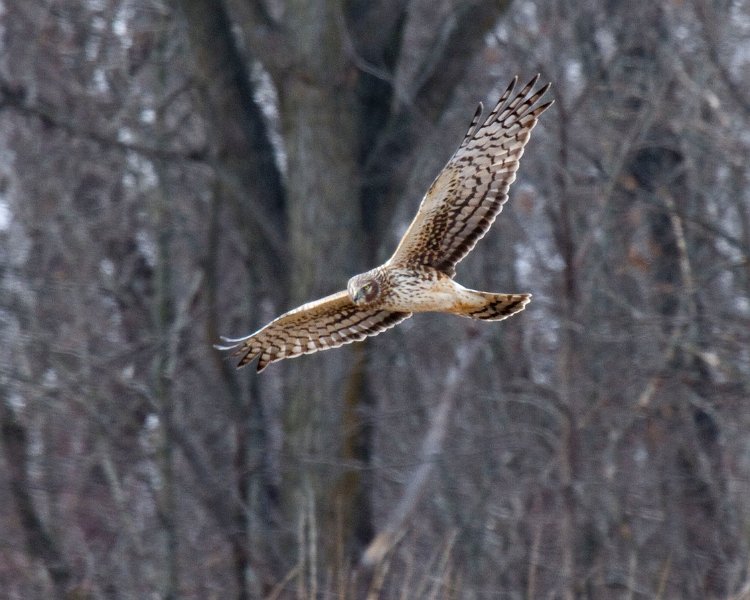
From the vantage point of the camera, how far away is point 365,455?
1038cm

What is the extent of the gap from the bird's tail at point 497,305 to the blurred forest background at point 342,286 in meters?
2.24

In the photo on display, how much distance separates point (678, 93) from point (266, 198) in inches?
131

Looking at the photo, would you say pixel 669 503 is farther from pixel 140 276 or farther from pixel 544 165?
pixel 140 276

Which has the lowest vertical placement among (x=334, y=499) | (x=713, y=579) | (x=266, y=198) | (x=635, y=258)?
(x=713, y=579)

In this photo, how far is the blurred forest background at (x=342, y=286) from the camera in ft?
31.4

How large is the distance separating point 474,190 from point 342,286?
3547mm

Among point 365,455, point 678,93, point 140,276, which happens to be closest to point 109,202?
point 140,276

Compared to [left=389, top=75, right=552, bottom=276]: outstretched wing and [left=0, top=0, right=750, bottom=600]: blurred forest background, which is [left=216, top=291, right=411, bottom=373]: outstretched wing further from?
[left=0, top=0, right=750, bottom=600]: blurred forest background

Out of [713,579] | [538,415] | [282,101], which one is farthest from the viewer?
[538,415]

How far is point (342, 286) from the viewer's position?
945 cm

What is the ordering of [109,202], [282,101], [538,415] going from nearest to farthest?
[282,101] < [538,415] < [109,202]

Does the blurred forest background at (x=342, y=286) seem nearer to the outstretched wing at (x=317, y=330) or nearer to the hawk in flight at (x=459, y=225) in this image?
the outstretched wing at (x=317, y=330)

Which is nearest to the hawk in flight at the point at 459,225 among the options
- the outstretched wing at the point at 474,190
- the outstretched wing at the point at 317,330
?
the outstretched wing at the point at 474,190

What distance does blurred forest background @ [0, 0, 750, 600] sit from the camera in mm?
9578
